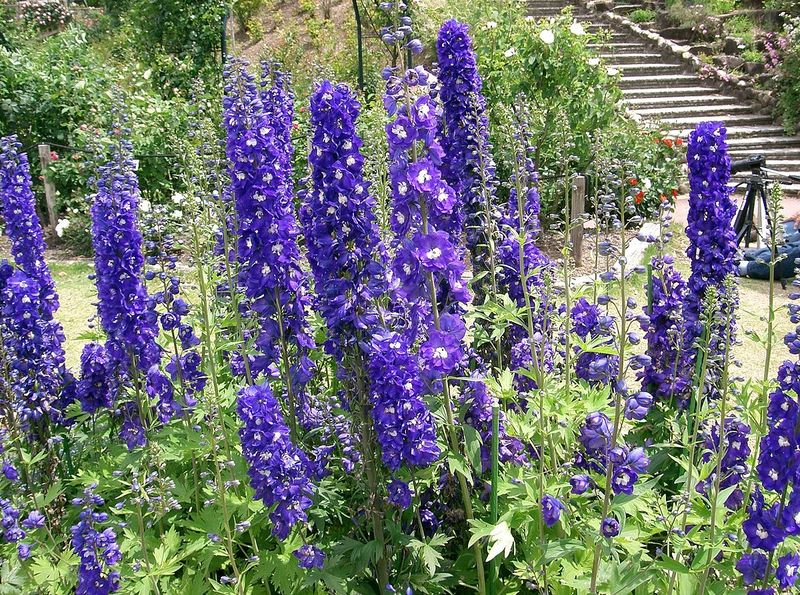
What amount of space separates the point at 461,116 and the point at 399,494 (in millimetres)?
1913

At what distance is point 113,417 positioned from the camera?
4.10m

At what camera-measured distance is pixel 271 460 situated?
273 cm

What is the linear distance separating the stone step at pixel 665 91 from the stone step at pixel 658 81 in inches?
4.7

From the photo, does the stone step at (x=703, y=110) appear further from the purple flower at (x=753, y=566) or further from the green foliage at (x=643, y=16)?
the purple flower at (x=753, y=566)

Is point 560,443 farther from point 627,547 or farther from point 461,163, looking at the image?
point 461,163

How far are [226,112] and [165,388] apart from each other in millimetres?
1408

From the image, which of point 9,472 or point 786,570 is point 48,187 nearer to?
point 9,472

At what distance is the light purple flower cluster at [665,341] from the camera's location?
3.85 m

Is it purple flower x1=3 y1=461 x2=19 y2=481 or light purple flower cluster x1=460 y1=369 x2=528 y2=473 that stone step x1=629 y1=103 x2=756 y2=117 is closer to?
light purple flower cluster x1=460 y1=369 x2=528 y2=473

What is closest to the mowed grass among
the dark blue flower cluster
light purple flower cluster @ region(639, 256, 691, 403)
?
the dark blue flower cluster

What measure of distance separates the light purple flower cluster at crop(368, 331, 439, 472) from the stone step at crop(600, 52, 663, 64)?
610 inches

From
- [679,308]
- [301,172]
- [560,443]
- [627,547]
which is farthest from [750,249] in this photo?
[627,547]

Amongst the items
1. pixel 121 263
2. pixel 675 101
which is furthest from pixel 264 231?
pixel 675 101

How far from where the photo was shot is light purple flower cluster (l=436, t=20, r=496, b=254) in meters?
3.70
